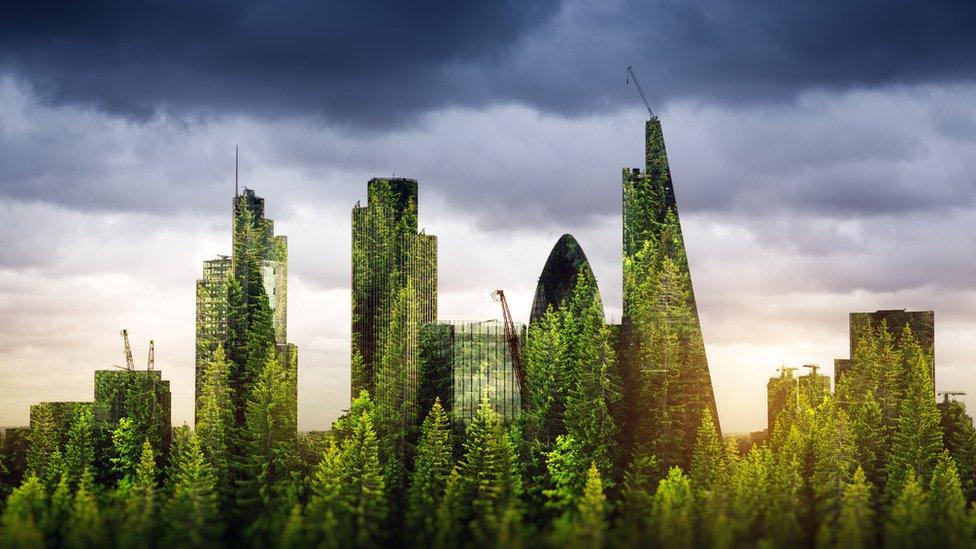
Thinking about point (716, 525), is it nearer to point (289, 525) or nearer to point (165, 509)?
point (289, 525)

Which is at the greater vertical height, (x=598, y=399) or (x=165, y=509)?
(x=598, y=399)

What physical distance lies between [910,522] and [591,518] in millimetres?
32403

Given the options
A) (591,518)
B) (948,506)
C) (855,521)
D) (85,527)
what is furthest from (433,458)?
(948,506)

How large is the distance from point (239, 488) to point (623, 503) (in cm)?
5276

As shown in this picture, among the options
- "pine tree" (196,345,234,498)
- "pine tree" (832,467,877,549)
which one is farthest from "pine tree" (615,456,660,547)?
"pine tree" (196,345,234,498)

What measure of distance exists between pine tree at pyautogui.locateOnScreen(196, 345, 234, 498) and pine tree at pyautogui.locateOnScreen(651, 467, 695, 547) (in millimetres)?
54910

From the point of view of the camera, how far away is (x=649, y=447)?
552ft

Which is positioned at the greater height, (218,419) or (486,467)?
(218,419)

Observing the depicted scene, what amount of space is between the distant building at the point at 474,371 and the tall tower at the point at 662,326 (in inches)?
640

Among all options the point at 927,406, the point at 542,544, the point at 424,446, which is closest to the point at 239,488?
the point at 424,446

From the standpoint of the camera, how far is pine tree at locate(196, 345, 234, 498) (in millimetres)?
179250

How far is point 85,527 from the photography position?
12469 centimetres

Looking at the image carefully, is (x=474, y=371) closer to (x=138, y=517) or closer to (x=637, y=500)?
(x=637, y=500)

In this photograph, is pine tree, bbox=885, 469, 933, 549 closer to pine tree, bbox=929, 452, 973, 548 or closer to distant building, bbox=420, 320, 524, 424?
pine tree, bbox=929, 452, 973, 548
